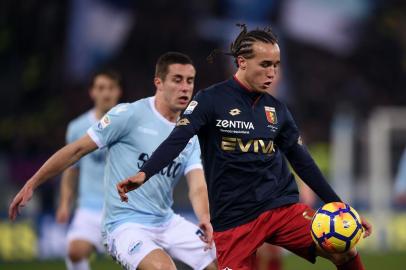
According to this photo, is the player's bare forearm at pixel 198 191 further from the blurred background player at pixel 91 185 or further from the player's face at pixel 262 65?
the blurred background player at pixel 91 185

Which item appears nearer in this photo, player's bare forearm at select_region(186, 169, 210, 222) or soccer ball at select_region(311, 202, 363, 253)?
soccer ball at select_region(311, 202, 363, 253)

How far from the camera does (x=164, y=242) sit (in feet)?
23.3

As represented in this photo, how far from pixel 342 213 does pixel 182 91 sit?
5.33 ft

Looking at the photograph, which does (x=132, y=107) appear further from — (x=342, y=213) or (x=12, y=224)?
(x=12, y=224)

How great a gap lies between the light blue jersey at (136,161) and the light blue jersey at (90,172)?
199 centimetres

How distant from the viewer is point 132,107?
7.00 m

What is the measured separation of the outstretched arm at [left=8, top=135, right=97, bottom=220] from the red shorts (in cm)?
114

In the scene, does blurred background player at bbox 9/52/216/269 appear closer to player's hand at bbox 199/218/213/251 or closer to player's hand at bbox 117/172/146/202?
player's hand at bbox 199/218/213/251

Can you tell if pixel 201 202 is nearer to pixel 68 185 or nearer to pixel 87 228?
pixel 87 228

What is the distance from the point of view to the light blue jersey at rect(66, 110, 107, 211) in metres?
9.07

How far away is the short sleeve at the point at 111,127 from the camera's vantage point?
22.3 feet

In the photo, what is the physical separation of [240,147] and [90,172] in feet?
10.5

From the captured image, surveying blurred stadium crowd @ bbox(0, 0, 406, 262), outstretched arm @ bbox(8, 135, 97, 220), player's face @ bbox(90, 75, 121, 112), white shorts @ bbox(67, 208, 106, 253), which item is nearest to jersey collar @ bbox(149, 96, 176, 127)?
outstretched arm @ bbox(8, 135, 97, 220)

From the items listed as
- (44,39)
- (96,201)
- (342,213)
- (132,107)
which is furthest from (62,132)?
(342,213)
